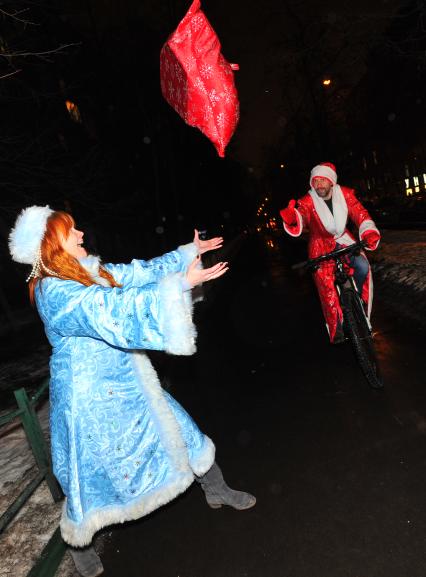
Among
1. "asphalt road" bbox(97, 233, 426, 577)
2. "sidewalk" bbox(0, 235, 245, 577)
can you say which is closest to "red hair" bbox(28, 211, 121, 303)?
"sidewalk" bbox(0, 235, 245, 577)

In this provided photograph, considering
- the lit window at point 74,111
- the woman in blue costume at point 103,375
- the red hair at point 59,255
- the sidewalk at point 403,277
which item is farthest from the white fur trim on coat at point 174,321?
the lit window at point 74,111

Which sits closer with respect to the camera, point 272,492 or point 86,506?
point 86,506

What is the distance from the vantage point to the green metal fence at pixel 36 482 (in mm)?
3111

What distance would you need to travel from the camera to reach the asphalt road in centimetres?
275

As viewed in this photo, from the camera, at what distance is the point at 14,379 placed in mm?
8867

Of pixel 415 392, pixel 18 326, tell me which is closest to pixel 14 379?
pixel 415 392

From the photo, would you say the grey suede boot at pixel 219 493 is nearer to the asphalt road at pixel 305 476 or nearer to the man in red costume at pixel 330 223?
the asphalt road at pixel 305 476

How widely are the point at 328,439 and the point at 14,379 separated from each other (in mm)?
6854

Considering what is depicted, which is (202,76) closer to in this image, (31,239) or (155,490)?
(31,239)

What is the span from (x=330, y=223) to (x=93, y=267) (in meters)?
3.34

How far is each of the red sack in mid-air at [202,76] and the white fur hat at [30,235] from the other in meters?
1.34

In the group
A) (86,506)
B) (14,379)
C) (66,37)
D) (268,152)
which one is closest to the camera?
(86,506)

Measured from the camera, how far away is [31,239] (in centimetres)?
252

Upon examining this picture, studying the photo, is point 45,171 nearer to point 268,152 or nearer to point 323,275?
point 323,275
